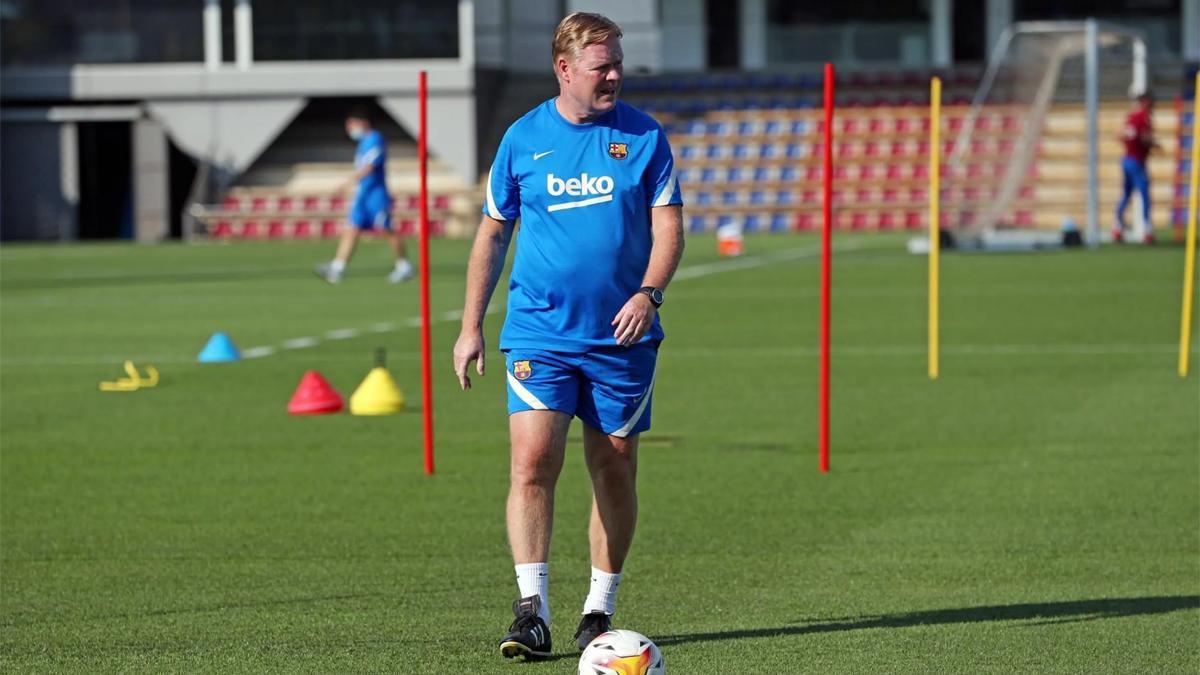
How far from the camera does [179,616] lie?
724 cm

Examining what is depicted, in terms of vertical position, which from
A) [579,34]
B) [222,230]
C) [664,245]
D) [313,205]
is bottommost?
[664,245]

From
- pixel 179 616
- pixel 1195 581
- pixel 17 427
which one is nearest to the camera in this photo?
pixel 179 616

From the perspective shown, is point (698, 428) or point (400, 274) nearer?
point (698, 428)

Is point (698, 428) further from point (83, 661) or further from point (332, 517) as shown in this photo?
point (83, 661)

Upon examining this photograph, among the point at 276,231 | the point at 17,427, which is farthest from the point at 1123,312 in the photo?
the point at 276,231

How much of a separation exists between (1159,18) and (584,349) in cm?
4465

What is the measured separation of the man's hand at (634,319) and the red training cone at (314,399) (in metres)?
7.34

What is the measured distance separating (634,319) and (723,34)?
47.6 metres

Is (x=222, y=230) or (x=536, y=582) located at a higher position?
(x=222, y=230)

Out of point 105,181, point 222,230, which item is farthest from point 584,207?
point 105,181

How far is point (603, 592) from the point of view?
6.72m

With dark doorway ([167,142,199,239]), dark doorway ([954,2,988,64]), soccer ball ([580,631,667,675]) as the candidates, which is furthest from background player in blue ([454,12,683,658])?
dark doorway ([954,2,988,64])

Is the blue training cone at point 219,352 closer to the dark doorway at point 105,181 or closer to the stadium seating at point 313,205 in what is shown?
the stadium seating at point 313,205

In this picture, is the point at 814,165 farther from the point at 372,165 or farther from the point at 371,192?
the point at 371,192
